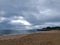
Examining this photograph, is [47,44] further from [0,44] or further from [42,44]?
[0,44]

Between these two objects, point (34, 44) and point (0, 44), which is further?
point (0, 44)

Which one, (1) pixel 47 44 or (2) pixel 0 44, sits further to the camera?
(2) pixel 0 44

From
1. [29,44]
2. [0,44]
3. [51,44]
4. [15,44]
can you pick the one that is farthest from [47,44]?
[0,44]

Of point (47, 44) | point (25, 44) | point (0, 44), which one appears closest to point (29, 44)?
point (25, 44)

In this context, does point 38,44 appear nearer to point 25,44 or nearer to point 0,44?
point 25,44

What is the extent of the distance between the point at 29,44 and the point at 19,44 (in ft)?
3.84

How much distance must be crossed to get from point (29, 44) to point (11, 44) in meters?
2.15

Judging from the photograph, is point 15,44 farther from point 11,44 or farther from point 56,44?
point 56,44

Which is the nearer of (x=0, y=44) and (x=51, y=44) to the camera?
(x=51, y=44)

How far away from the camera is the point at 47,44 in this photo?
754 inches

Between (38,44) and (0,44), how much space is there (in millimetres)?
4637

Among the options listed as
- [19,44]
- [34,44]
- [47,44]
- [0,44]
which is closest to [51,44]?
[47,44]

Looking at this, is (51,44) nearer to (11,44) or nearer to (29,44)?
(29,44)

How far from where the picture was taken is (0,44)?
2116 centimetres
